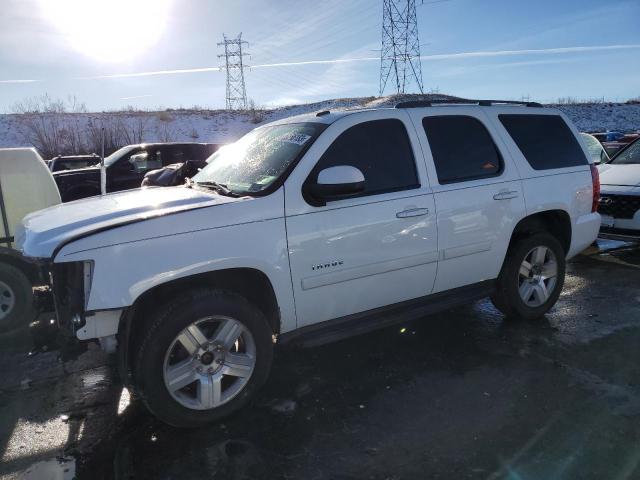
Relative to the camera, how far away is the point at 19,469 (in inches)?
112

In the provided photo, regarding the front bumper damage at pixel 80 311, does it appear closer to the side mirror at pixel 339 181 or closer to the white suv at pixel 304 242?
the white suv at pixel 304 242

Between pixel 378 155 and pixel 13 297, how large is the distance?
12.8ft

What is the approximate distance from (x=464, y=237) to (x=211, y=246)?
214 centimetres

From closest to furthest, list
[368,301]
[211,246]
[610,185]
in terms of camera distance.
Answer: [211,246] < [368,301] < [610,185]

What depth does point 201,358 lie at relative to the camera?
3.15 m

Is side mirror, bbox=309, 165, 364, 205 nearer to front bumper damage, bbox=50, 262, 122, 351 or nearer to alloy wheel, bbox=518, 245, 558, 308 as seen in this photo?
front bumper damage, bbox=50, 262, 122, 351

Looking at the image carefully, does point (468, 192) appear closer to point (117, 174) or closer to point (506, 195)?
point (506, 195)

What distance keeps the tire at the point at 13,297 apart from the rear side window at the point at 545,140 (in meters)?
4.94

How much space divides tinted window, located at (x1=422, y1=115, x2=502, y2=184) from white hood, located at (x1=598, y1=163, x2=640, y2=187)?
3921 mm

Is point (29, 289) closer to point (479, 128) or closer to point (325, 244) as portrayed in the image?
point (325, 244)

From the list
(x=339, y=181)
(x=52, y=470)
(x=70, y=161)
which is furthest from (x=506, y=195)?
(x=70, y=161)

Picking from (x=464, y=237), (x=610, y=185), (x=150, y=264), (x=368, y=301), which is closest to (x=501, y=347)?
(x=464, y=237)

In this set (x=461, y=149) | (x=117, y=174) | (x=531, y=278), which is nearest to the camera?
(x=461, y=149)

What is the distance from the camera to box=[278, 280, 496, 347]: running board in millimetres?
3490
